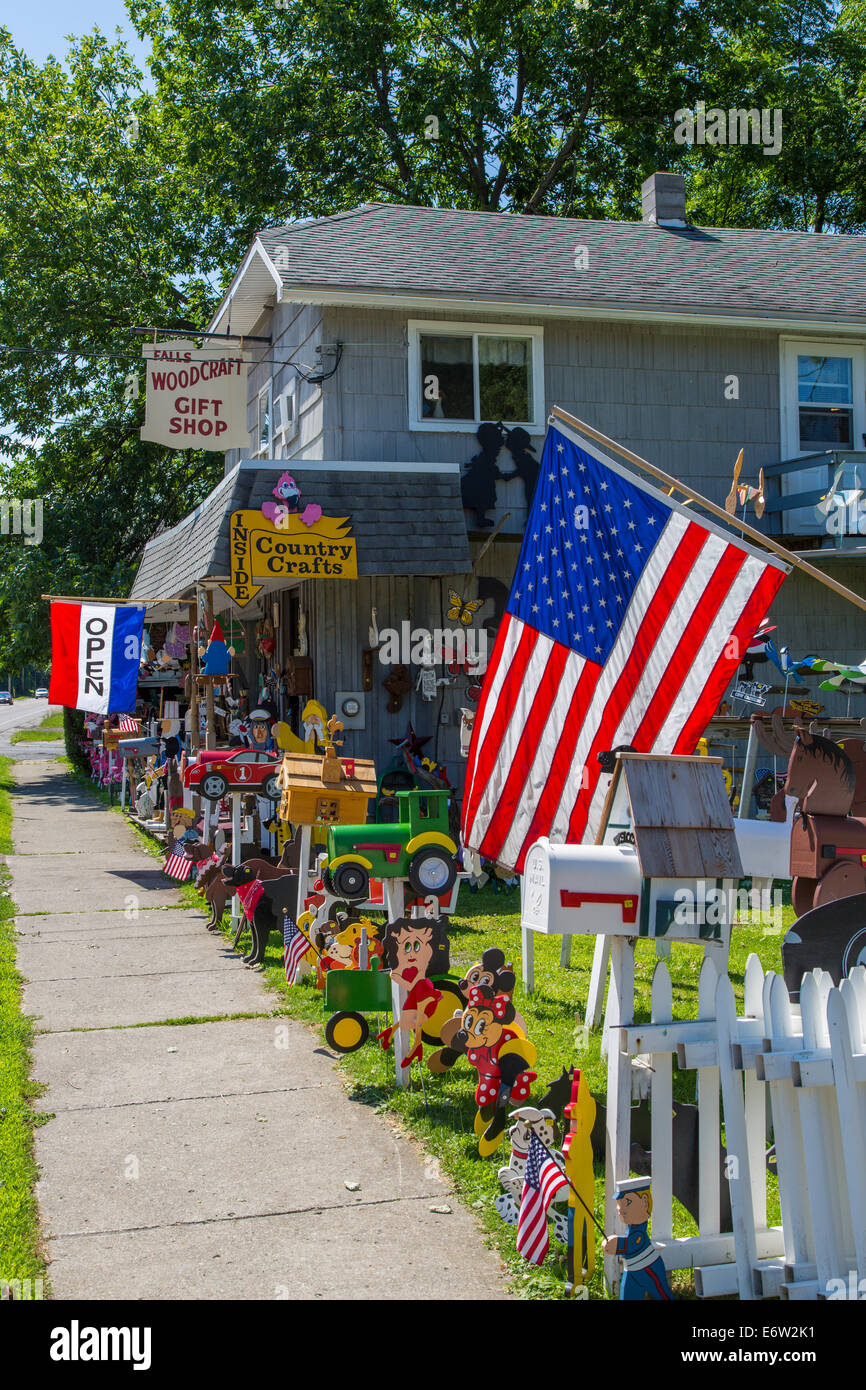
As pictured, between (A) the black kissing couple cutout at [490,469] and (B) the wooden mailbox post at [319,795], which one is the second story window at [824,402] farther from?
(B) the wooden mailbox post at [319,795]

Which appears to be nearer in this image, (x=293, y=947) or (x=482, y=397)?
(x=293, y=947)

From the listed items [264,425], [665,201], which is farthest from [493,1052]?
[665,201]

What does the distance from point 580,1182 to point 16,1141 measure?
2.70 m

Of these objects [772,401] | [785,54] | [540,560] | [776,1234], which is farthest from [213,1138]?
[785,54]

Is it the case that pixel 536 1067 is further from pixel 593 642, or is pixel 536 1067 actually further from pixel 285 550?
pixel 285 550

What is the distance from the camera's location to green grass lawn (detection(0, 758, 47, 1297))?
4.02 meters

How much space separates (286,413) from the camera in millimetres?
15617

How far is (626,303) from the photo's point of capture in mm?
14211

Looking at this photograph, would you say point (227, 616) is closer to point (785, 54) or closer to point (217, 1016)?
point (217, 1016)

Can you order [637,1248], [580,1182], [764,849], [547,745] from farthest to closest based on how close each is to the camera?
1. [547,745]
2. [764,849]
3. [580,1182]
4. [637,1248]

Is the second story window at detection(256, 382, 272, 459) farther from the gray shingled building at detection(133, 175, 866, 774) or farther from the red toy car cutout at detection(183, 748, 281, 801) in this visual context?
the red toy car cutout at detection(183, 748, 281, 801)

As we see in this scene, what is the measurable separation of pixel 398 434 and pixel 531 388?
182cm

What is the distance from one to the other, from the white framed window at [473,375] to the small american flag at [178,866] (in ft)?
18.6

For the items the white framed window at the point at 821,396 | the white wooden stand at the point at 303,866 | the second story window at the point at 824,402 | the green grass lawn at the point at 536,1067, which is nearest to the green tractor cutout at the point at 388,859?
the green grass lawn at the point at 536,1067
